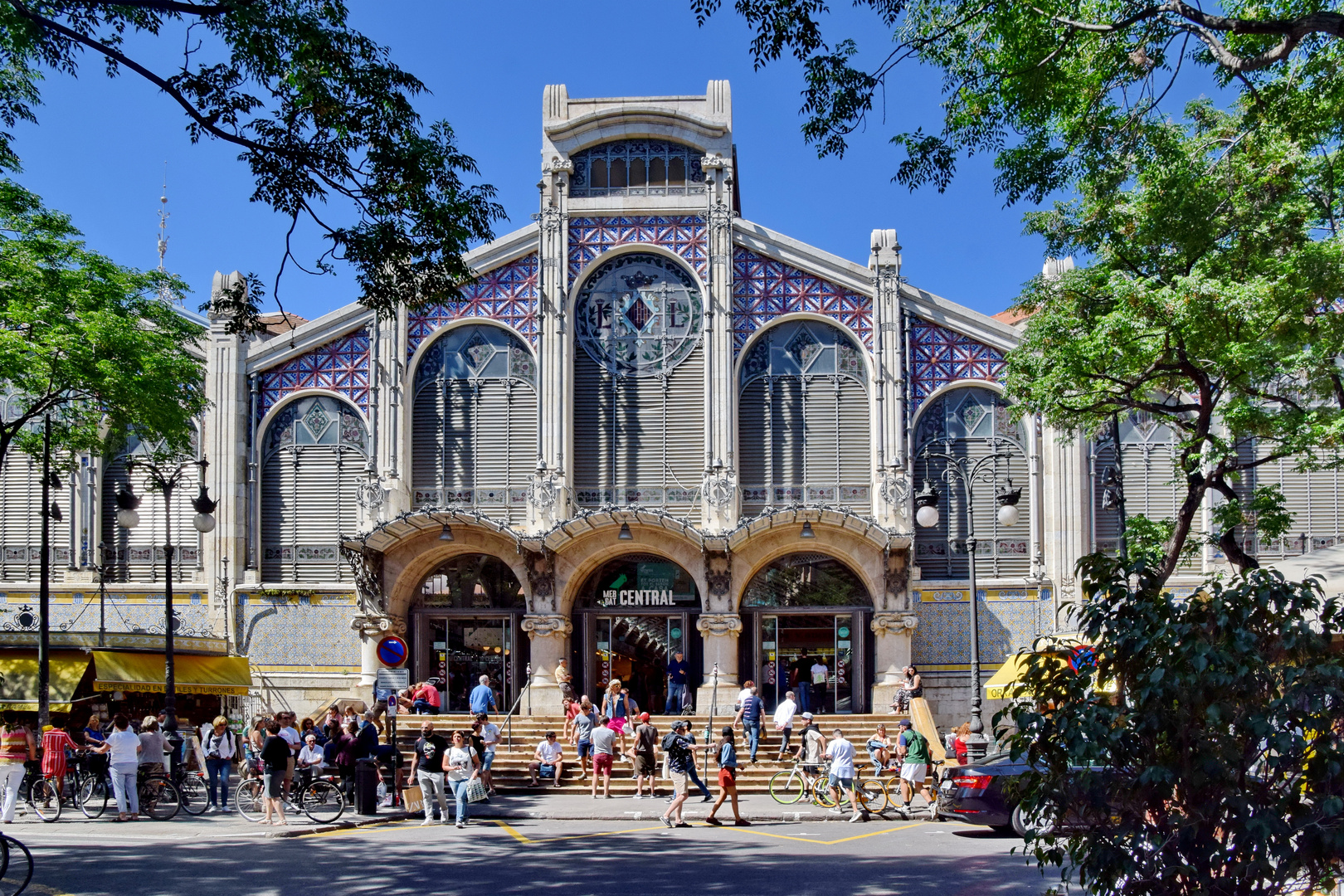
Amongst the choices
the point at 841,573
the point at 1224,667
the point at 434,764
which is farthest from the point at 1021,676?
the point at 841,573

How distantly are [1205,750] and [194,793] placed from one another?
20.0m

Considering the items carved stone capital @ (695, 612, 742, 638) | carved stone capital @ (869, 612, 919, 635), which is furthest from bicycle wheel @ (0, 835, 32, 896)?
carved stone capital @ (869, 612, 919, 635)

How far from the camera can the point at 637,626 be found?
31.1 metres

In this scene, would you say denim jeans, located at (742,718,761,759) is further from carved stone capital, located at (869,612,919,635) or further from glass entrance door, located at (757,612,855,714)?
glass entrance door, located at (757,612,855,714)

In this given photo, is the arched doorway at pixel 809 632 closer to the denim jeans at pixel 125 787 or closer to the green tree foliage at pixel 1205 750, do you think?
the denim jeans at pixel 125 787

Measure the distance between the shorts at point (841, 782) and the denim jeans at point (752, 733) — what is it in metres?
4.22

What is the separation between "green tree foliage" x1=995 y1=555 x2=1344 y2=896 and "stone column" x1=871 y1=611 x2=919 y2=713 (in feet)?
68.9

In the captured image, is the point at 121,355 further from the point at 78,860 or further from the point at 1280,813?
the point at 1280,813

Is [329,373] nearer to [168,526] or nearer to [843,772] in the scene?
[168,526]

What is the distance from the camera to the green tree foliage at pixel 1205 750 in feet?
24.4

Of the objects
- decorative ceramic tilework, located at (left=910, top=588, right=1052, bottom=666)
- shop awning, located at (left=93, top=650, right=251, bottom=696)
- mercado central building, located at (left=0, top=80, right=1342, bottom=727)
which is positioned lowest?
shop awning, located at (left=93, top=650, right=251, bottom=696)

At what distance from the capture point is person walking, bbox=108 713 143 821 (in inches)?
759

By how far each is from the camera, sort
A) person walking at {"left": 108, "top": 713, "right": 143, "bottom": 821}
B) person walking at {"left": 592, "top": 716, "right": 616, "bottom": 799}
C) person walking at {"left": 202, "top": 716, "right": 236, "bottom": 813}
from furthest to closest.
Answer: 1. person walking at {"left": 592, "top": 716, "right": 616, "bottom": 799}
2. person walking at {"left": 202, "top": 716, "right": 236, "bottom": 813}
3. person walking at {"left": 108, "top": 713, "right": 143, "bottom": 821}

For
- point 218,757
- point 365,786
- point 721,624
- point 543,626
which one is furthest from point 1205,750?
point 543,626
